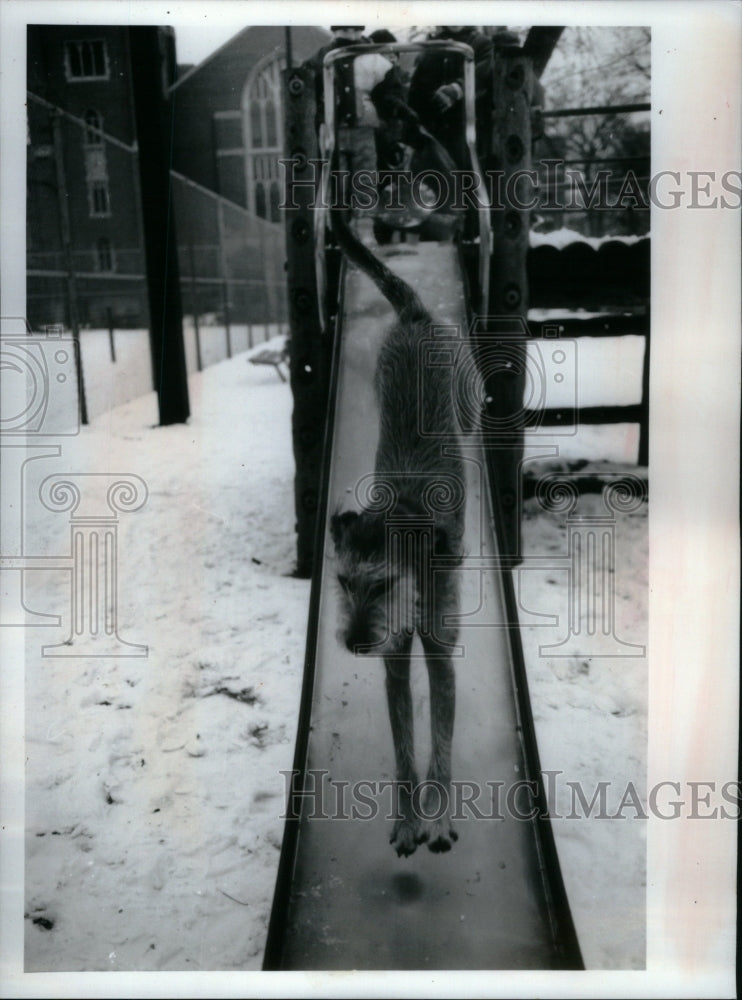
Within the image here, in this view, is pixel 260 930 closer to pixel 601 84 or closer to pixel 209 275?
pixel 209 275

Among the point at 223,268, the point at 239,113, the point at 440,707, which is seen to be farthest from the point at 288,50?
the point at 440,707

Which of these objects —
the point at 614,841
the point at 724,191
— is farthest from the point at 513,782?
the point at 724,191

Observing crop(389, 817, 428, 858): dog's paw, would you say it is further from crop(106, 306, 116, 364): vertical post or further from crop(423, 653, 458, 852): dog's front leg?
crop(106, 306, 116, 364): vertical post

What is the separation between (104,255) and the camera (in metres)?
1.92

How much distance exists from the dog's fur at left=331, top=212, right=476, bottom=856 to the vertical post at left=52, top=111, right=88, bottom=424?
770 mm

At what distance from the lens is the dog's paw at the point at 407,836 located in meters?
1.73

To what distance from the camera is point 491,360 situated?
73.9 inches

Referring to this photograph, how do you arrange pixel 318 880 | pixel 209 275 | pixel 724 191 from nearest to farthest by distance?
pixel 318 880 → pixel 724 191 → pixel 209 275

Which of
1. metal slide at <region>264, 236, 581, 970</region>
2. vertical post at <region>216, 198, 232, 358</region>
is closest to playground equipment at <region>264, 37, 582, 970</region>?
metal slide at <region>264, 236, 581, 970</region>

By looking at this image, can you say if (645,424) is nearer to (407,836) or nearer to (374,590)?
(374,590)

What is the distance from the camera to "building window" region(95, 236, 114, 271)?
190 cm

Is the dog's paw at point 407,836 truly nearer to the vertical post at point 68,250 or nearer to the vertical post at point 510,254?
the vertical post at point 510,254

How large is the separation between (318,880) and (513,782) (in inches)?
22.0

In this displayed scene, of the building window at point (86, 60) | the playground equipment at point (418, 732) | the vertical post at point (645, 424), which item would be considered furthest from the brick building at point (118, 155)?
the vertical post at point (645, 424)
